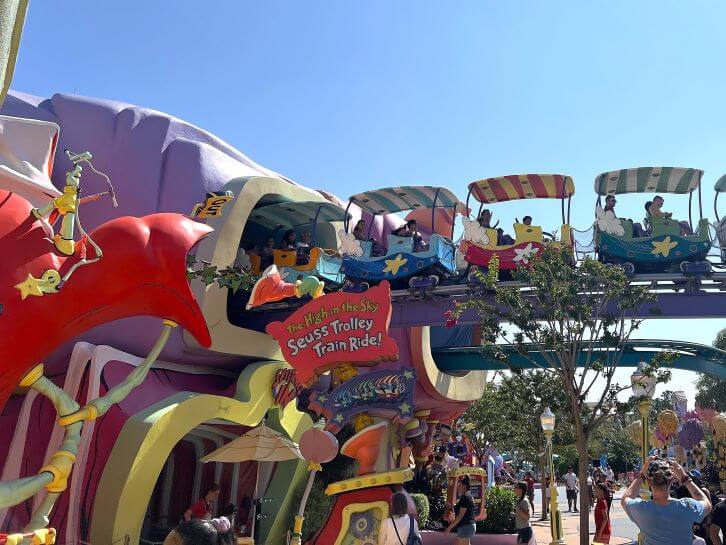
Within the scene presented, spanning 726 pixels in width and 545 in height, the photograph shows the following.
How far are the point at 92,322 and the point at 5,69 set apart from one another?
229 centimetres

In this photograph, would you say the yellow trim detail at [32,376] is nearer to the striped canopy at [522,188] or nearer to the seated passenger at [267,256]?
the seated passenger at [267,256]

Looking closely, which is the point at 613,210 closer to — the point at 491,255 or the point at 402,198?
the point at 491,255

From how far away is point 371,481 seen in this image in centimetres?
896

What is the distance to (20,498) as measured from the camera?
16.4 feet

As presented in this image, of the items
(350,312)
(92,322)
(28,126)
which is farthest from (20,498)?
(350,312)

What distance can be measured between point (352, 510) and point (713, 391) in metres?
42.9

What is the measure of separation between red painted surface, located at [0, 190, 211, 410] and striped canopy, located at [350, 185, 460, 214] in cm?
1155

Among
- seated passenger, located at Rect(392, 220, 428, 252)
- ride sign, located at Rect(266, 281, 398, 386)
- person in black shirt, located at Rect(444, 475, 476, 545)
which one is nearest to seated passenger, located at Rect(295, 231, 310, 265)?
seated passenger, located at Rect(392, 220, 428, 252)

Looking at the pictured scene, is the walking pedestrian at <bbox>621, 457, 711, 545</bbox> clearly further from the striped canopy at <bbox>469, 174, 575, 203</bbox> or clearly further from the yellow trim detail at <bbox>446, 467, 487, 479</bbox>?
the striped canopy at <bbox>469, 174, 575, 203</bbox>

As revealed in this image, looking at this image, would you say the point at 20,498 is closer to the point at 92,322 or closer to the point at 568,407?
the point at 92,322

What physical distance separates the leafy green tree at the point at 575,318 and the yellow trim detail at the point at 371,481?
4.27 metres

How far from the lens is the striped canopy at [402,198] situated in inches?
686

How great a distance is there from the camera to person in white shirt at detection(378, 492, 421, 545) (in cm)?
709

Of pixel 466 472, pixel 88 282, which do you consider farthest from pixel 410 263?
pixel 88 282
